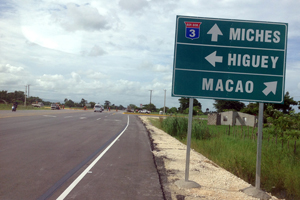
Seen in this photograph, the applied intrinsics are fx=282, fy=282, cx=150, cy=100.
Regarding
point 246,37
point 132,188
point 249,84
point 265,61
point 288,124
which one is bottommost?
point 132,188

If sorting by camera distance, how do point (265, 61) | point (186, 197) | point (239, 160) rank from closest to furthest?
point (186, 197) < point (265, 61) < point (239, 160)

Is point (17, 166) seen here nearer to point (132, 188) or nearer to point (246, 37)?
point (132, 188)

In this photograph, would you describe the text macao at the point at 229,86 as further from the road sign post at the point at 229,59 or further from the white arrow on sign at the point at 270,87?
the white arrow on sign at the point at 270,87

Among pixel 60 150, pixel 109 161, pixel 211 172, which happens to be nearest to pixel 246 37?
pixel 211 172

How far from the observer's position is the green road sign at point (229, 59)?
670 centimetres

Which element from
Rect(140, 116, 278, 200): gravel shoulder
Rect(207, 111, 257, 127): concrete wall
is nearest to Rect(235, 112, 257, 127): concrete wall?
Rect(207, 111, 257, 127): concrete wall

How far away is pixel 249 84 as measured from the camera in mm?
6766

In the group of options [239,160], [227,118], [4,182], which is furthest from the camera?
[227,118]

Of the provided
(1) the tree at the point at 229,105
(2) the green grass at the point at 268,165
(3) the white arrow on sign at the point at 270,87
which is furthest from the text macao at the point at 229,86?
(1) the tree at the point at 229,105

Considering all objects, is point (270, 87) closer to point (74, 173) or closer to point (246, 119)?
point (74, 173)

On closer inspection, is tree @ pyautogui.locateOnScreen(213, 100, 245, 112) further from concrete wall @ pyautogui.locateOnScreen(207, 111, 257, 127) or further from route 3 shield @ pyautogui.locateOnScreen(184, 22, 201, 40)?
route 3 shield @ pyautogui.locateOnScreen(184, 22, 201, 40)

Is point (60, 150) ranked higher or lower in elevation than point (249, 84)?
lower

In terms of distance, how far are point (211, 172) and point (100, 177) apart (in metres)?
3.25

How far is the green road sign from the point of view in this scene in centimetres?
670
